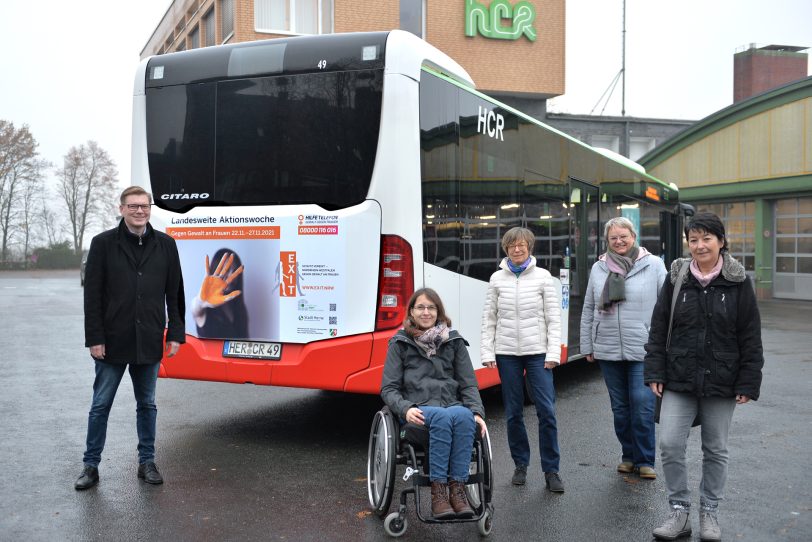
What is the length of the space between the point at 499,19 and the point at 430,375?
2800 centimetres

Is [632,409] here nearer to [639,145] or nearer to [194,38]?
[194,38]

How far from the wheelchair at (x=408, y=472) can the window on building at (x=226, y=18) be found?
80.3 feet

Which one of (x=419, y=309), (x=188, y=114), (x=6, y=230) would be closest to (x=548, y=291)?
(x=419, y=309)

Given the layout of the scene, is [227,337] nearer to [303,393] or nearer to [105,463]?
[105,463]

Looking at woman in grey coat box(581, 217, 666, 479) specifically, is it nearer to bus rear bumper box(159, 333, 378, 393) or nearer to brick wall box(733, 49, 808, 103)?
bus rear bumper box(159, 333, 378, 393)

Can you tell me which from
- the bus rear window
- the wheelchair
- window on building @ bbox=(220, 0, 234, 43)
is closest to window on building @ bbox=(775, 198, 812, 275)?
window on building @ bbox=(220, 0, 234, 43)

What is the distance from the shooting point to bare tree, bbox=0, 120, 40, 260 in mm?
65250

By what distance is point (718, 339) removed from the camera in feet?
14.8

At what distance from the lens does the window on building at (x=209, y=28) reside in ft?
99.5

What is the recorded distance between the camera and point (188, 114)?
277 inches

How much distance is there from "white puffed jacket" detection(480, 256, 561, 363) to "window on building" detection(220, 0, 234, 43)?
23667 mm

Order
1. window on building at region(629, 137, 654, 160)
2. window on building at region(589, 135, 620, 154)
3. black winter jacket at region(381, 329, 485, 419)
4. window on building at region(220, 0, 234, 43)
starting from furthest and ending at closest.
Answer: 1. window on building at region(629, 137, 654, 160)
2. window on building at region(589, 135, 620, 154)
3. window on building at region(220, 0, 234, 43)
4. black winter jacket at region(381, 329, 485, 419)

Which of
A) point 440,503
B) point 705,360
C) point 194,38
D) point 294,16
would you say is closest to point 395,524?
point 440,503

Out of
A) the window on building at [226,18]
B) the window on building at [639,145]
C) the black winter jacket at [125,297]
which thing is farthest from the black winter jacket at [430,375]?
the window on building at [639,145]
